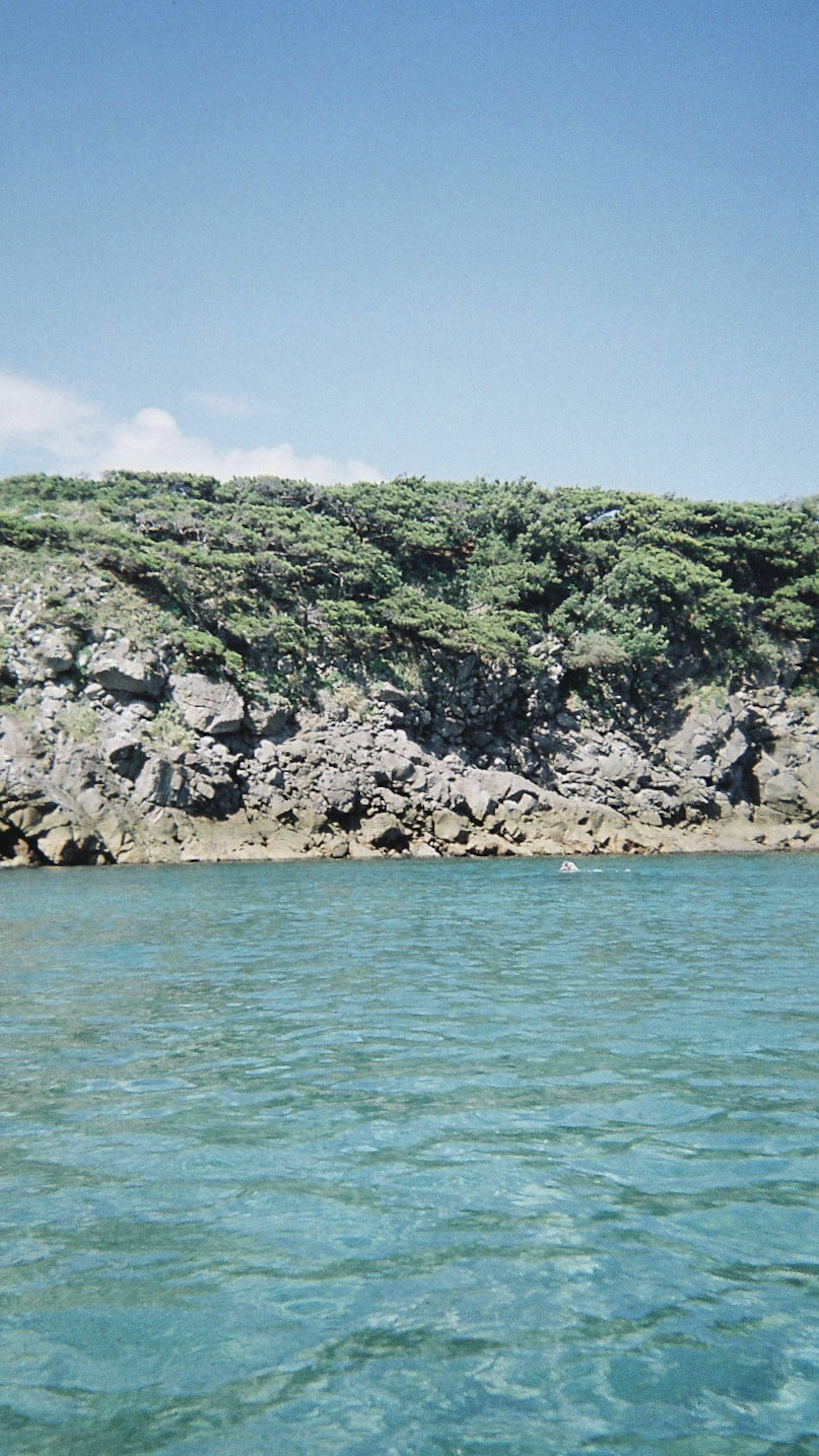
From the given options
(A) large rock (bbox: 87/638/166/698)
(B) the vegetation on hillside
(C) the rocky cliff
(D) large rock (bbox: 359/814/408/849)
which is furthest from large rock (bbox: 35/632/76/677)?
(D) large rock (bbox: 359/814/408/849)

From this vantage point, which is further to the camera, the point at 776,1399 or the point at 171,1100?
the point at 171,1100

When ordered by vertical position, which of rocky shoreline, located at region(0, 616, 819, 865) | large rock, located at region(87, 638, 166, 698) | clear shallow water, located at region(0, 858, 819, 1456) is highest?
large rock, located at region(87, 638, 166, 698)

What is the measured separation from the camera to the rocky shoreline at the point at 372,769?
36.1m

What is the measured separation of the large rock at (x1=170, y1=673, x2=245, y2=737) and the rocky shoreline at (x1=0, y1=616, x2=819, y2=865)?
0.21ft

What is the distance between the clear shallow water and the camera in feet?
12.8

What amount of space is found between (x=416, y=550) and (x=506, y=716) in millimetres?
10560

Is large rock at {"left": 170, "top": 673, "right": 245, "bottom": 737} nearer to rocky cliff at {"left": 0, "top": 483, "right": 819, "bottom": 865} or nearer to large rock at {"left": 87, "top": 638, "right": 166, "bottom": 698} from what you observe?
rocky cliff at {"left": 0, "top": 483, "right": 819, "bottom": 865}

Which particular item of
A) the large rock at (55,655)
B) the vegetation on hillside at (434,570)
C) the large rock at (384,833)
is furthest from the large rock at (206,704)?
the large rock at (384,833)

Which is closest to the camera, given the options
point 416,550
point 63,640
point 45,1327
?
point 45,1327

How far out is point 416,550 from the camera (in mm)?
51062

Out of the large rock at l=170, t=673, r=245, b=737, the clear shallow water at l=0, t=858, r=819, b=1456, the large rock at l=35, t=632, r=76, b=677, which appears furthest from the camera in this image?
the large rock at l=170, t=673, r=245, b=737

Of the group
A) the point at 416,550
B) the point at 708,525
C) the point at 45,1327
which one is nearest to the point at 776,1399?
the point at 45,1327

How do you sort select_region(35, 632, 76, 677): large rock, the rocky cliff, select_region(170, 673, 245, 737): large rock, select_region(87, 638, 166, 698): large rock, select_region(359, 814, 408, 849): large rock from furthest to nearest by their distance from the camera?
select_region(170, 673, 245, 737): large rock → select_region(359, 814, 408, 849): large rock → select_region(87, 638, 166, 698): large rock → select_region(35, 632, 76, 677): large rock → the rocky cliff

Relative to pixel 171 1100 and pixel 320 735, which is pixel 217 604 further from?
pixel 171 1100
